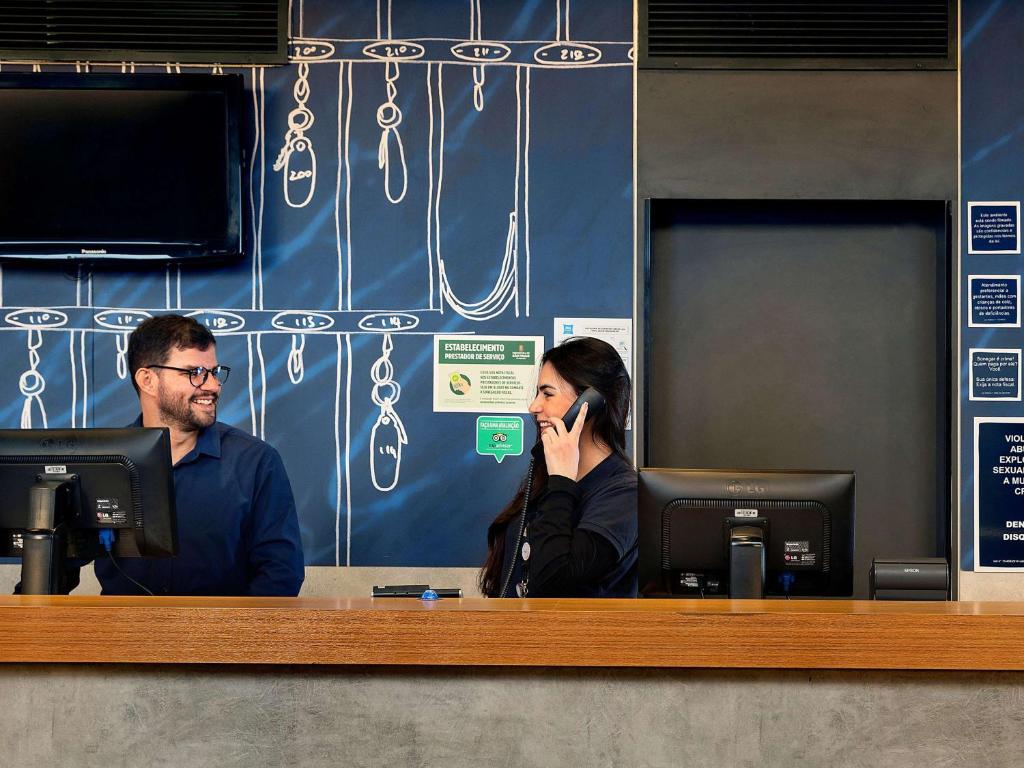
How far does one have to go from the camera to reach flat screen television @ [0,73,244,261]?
3656 mm

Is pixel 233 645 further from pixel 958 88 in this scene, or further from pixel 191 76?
pixel 958 88

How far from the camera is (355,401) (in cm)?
373

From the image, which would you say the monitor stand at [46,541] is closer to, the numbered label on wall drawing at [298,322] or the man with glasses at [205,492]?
the man with glasses at [205,492]

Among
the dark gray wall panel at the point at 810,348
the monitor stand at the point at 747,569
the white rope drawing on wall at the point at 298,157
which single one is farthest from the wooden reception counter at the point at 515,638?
the white rope drawing on wall at the point at 298,157

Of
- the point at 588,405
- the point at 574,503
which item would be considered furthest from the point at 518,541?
the point at 588,405

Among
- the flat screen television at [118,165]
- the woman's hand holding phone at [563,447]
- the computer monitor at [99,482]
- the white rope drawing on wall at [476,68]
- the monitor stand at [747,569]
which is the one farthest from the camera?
the white rope drawing on wall at [476,68]

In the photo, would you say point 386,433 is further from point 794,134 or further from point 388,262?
point 794,134

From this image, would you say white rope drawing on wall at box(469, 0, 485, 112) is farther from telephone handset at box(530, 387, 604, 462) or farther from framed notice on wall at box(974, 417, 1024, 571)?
framed notice on wall at box(974, 417, 1024, 571)

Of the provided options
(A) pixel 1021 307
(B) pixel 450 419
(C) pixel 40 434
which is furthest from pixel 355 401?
(A) pixel 1021 307

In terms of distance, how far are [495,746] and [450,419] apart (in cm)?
236

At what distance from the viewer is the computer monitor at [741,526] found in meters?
2.24

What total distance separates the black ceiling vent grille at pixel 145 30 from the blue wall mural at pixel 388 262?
104 millimetres

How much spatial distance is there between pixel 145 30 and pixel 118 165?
1.63 feet

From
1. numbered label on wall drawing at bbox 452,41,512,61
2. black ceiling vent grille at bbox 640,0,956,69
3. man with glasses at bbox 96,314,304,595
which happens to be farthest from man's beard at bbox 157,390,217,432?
black ceiling vent grille at bbox 640,0,956,69
